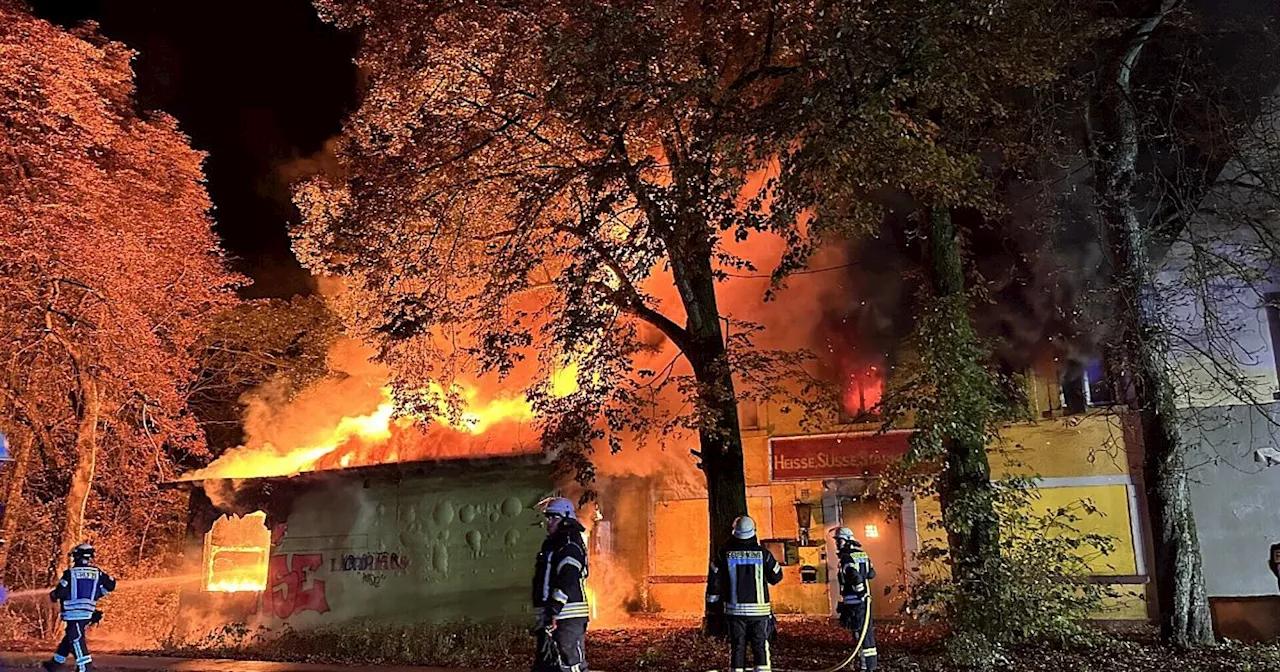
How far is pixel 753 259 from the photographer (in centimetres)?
1956

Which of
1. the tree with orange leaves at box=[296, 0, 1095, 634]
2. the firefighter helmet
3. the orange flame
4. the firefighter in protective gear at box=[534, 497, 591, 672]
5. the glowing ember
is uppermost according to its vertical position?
the tree with orange leaves at box=[296, 0, 1095, 634]

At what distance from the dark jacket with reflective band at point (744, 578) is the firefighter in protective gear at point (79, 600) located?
7094 mm

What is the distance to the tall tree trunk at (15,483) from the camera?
2128 cm

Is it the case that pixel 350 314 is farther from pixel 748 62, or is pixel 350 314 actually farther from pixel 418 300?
pixel 748 62

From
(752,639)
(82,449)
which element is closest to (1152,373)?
(752,639)

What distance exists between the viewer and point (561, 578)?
764 centimetres

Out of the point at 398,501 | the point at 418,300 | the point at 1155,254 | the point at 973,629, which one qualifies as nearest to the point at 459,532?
the point at 398,501

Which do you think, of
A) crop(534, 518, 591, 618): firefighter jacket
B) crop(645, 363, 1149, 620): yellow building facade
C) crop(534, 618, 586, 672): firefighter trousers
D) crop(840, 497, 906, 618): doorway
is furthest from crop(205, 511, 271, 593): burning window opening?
crop(840, 497, 906, 618): doorway

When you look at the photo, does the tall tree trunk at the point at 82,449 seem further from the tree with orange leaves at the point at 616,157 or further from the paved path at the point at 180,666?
the tree with orange leaves at the point at 616,157

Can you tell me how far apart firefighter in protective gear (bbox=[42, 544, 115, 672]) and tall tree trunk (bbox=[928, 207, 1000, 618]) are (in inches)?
383

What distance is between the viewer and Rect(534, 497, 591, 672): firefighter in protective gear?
25.1 feet

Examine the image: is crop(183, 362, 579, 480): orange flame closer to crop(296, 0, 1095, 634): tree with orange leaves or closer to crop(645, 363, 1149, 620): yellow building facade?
crop(296, 0, 1095, 634): tree with orange leaves

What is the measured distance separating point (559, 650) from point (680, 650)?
162 inches

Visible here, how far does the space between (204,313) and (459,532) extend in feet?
32.2
